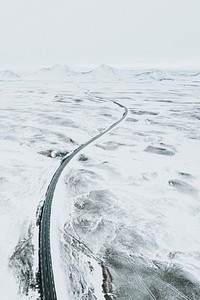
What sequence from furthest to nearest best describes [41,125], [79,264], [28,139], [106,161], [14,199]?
1. [41,125]
2. [28,139]
3. [106,161]
4. [14,199]
5. [79,264]

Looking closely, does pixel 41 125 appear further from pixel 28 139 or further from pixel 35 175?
pixel 35 175

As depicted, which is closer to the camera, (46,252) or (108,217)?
(46,252)

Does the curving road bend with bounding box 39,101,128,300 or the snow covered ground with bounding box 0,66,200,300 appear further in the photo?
the snow covered ground with bounding box 0,66,200,300

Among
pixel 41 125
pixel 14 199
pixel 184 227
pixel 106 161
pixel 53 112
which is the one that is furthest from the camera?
pixel 53 112

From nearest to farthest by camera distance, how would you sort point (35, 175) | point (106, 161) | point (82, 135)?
point (35, 175), point (106, 161), point (82, 135)

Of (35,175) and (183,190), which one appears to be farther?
(35,175)

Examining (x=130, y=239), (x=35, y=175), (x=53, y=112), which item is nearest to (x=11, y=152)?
(x=35, y=175)

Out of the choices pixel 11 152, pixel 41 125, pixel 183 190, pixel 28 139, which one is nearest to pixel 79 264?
pixel 183 190

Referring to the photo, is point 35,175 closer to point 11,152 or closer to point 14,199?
point 14,199

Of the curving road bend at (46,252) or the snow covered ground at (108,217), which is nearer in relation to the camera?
the curving road bend at (46,252)
